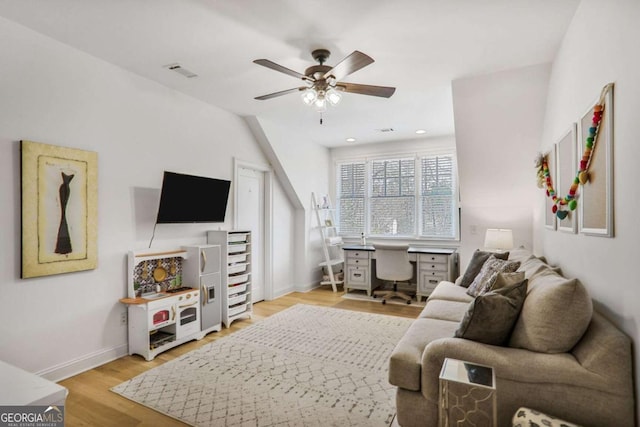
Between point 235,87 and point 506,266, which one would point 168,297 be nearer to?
point 235,87

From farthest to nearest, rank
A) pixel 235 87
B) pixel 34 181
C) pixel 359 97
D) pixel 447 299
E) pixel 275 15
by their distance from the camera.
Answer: pixel 359 97
pixel 235 87
pixel 447 299
pixel 34 181
pixel 275 15

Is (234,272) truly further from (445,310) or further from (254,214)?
(445,310)

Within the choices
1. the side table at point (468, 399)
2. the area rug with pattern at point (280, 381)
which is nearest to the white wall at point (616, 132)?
the side table at point (468, 399)

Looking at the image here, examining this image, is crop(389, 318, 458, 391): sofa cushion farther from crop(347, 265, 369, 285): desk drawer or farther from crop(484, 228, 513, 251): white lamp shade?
crop(347, 265, 369, 285): desk drawer

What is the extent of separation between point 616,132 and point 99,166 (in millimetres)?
3661

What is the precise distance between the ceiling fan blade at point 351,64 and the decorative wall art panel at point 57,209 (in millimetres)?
2186

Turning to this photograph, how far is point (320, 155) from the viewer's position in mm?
6340

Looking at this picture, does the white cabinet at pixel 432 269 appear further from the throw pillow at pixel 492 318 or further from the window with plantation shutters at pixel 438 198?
the throw pillow at pixel 492 318

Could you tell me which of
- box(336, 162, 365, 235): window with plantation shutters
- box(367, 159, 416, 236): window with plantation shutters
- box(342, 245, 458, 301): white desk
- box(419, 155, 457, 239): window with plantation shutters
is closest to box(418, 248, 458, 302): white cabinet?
box(342, 245, 458, 301): white desk

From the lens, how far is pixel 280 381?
2.63 metres

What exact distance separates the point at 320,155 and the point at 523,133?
3470 mm

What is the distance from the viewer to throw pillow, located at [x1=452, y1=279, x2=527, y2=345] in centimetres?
179

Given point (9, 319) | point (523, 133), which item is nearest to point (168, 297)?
point (9, 319)

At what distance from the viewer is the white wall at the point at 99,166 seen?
242 centimetres
